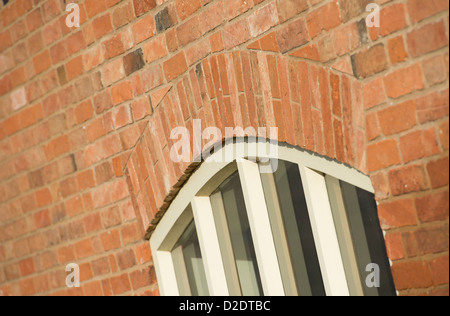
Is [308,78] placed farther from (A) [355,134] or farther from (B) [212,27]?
(B) [212,27]

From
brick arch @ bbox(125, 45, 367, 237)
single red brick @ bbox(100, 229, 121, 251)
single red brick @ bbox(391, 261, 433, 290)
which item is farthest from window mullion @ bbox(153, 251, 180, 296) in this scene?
single red brick @ bbox(391, 261, 433, 290)

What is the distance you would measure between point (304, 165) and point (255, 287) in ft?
2.49

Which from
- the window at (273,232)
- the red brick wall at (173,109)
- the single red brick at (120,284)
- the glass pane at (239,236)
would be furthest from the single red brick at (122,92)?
the single red brick at (120,284)

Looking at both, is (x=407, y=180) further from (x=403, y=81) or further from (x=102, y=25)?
(x=102, y=25)

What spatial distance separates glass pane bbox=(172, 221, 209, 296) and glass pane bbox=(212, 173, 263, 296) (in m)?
0.23

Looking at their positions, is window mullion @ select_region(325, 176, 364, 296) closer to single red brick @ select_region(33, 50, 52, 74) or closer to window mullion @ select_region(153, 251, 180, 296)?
window mullion @ select_region(153, 251, 180, 296)

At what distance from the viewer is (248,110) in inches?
113

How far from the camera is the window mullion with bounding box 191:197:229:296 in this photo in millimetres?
3305

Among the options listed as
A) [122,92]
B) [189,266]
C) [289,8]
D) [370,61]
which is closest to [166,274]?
[189,266]

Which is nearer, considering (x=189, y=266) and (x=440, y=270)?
(x=440, y=270)

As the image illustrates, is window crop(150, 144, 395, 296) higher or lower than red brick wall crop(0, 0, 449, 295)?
lower

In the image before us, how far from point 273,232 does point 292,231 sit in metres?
0.10
